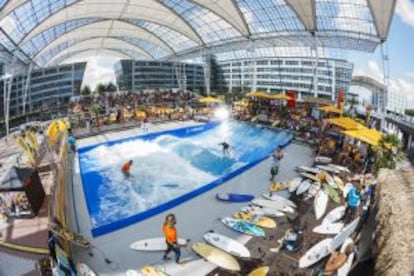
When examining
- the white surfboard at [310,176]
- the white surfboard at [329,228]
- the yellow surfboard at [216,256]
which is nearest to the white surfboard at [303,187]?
the white surfboard at [310,176]

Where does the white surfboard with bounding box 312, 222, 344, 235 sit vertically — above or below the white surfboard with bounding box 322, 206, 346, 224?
below

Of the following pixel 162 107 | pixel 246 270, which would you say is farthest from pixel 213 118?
pixel 246 270

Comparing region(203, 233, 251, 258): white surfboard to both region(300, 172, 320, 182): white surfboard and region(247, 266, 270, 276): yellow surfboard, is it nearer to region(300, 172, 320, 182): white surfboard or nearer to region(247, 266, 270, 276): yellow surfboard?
region(247, 266, 270, 276): yellow surfboard

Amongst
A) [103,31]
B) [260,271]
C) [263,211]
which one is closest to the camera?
[260,271]

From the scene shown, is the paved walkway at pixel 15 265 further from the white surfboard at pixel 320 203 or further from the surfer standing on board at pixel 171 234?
the white surfboard at pixel 320 203

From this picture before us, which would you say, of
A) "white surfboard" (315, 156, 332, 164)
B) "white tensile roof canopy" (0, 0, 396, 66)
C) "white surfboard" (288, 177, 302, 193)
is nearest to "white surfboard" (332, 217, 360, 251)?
"white surfboard" (288, 177, 302, 193)

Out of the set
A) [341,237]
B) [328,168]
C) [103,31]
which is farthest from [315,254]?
[103,31]

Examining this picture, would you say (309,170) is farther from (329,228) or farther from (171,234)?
(171,234)
